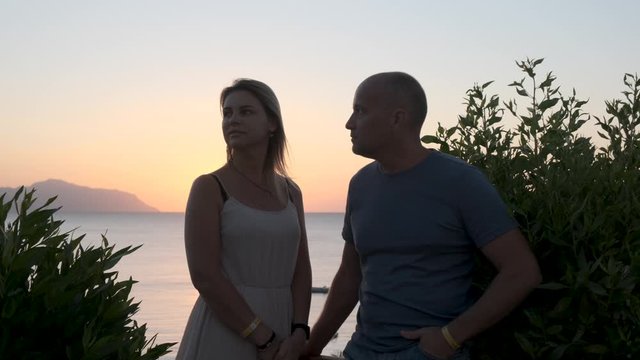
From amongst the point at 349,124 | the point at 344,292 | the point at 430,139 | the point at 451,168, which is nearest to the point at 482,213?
the point at 451,168

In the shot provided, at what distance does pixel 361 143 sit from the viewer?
13.9ft

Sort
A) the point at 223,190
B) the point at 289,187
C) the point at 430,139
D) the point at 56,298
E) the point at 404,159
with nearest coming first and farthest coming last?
the point at 56,298
the point at 404,159
the point at 430,139
the point at 223,190
the point at 289,187

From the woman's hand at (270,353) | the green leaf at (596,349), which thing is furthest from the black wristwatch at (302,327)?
the green leaf at (596,349)

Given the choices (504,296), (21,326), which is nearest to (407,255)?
(504,296)

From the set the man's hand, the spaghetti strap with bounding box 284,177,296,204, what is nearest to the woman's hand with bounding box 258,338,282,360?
the spaghetti strap with bounding box 284,177,296,204

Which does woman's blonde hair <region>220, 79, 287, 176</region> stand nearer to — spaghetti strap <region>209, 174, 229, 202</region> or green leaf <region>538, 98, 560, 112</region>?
spaghetti strap <region>209, 174, 229, 202</region>

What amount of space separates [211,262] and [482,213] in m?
1.76

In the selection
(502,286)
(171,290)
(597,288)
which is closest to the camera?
(502,286)

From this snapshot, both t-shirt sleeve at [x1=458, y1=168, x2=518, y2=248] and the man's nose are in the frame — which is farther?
the man's nose

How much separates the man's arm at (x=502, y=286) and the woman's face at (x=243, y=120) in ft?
6.44

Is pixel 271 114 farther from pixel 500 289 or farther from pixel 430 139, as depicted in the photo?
pixel 500 289

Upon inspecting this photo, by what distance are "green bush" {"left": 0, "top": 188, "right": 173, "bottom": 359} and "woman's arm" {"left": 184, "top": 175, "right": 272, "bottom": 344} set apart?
132cm

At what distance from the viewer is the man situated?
3.87 meters

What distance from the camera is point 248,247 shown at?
525 centimetres
